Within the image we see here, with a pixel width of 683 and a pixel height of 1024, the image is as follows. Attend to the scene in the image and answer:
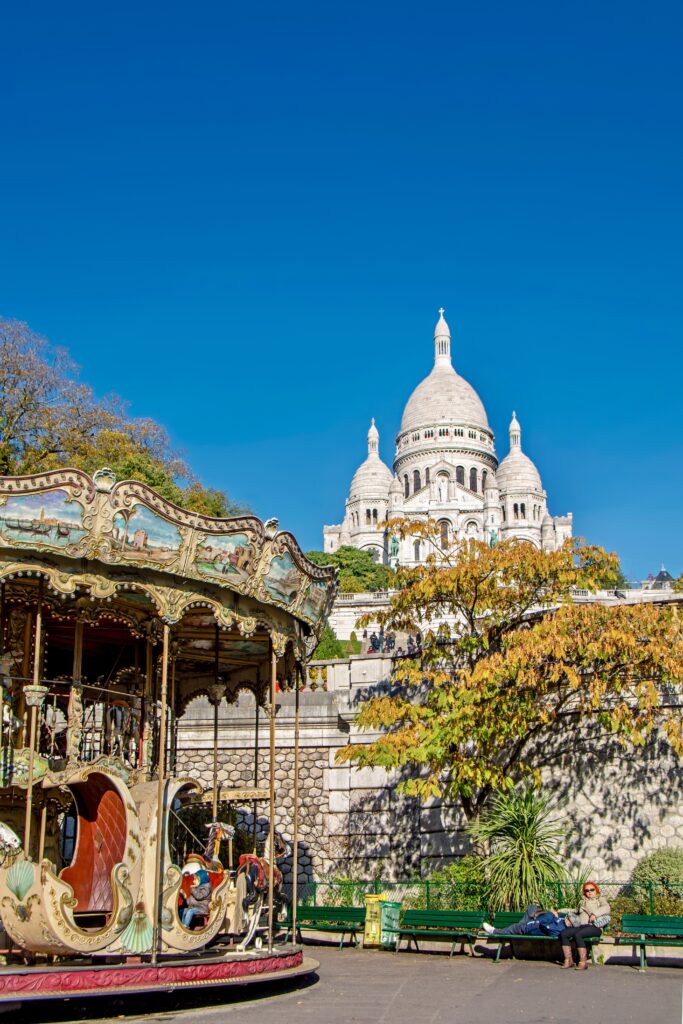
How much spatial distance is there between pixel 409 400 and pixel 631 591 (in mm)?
78386

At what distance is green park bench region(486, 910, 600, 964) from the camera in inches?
567

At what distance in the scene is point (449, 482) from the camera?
122562 millimetres

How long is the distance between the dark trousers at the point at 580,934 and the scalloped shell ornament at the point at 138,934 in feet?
18.1

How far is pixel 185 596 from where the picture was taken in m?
12.9

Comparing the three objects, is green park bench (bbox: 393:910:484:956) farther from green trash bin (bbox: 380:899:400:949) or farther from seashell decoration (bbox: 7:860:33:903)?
seashell decoration (bbox: 7:860:33:903)

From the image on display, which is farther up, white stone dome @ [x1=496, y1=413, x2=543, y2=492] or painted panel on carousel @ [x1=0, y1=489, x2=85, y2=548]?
white stone dome @ [x1=496, y1=413, x2=543, y2=492]

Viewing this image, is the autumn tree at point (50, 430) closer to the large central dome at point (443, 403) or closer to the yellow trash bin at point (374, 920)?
the yellow trash bin at point (374, 920)

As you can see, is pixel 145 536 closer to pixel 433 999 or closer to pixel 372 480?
pixel 433 999

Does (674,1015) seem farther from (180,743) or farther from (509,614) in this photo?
(180,743)

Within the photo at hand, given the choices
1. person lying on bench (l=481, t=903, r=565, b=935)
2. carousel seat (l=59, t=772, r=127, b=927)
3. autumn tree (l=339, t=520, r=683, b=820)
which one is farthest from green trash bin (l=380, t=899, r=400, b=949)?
carousel seat (l=59, t=772, r=127, b=927)

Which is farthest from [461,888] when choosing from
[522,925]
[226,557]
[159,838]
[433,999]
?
[226,557]

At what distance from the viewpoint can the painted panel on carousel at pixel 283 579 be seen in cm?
1364

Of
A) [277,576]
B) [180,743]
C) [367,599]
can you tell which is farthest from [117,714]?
[367,599]

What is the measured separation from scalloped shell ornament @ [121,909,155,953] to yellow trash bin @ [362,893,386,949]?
5.44 m
